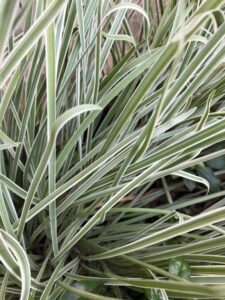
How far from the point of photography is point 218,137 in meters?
0.52

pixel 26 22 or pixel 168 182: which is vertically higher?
pixel 26 22

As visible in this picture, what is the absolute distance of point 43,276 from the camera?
0.63 metres

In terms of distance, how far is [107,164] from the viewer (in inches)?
23.0

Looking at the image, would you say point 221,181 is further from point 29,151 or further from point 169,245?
point 29,151

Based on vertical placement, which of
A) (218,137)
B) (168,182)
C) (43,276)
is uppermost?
(218,137)

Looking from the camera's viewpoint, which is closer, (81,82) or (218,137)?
(218,137)

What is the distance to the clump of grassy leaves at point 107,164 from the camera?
458mm

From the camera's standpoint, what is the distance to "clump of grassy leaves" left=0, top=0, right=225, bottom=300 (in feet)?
1.50

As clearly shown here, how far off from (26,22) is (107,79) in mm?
142

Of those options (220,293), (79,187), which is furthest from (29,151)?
(220,293)

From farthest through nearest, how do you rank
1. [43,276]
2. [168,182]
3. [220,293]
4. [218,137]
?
[168,182] < [43,276] < [218,137] < [220,293]

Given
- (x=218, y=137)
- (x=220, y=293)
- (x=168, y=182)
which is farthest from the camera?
(x=168, y=182)

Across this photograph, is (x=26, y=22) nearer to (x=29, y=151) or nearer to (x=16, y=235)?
(x=29, y=151)

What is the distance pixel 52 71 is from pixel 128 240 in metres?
0.32
